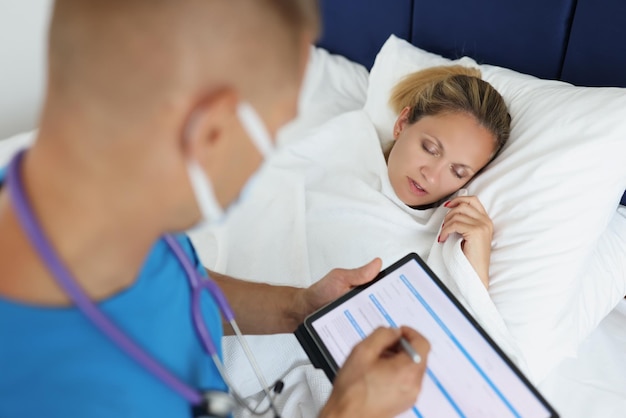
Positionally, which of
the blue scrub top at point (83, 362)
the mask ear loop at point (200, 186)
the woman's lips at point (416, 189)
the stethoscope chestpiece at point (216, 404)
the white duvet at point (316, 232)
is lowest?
the white duvet at point (316, 232)

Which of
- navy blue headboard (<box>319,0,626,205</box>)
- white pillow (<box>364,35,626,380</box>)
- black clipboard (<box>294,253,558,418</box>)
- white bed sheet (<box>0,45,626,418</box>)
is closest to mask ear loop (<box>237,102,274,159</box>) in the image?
black clipboard (<box>294,253,558,418</box>)

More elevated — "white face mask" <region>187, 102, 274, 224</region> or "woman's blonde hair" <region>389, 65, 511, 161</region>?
"white face mask" <region>187, 102, 274, 224</region>

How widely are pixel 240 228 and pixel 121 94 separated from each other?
945 mm

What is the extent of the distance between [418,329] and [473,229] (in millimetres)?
340

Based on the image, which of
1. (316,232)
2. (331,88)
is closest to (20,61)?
(331,88)

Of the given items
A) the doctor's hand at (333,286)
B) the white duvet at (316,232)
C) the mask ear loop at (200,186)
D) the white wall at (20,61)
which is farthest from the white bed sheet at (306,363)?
the white wall at (20,61)

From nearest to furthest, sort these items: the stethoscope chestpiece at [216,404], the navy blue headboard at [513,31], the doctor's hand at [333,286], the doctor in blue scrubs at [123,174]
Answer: the doctor in blue scrubs at [123,174]
the stethoscope chestpiece at [216,404]
the doctor's hand at [333,286]
the navy blue headboard at [513,31]

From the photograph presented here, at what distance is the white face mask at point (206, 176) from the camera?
0.51 metres

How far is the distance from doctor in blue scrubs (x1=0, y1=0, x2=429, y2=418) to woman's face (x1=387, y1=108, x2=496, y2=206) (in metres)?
0.82

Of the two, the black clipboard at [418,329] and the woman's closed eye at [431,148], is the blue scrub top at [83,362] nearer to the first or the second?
the black clipboard at [418,329]

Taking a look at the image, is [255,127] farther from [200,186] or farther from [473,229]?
[473,229]

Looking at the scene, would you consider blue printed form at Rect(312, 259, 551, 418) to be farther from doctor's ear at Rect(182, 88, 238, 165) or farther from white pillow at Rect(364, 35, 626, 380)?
doctor's ear at Rect(182, 88, 238, 165)

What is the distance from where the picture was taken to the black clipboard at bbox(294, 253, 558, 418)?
807mm

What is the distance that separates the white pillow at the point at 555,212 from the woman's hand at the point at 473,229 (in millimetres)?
42
